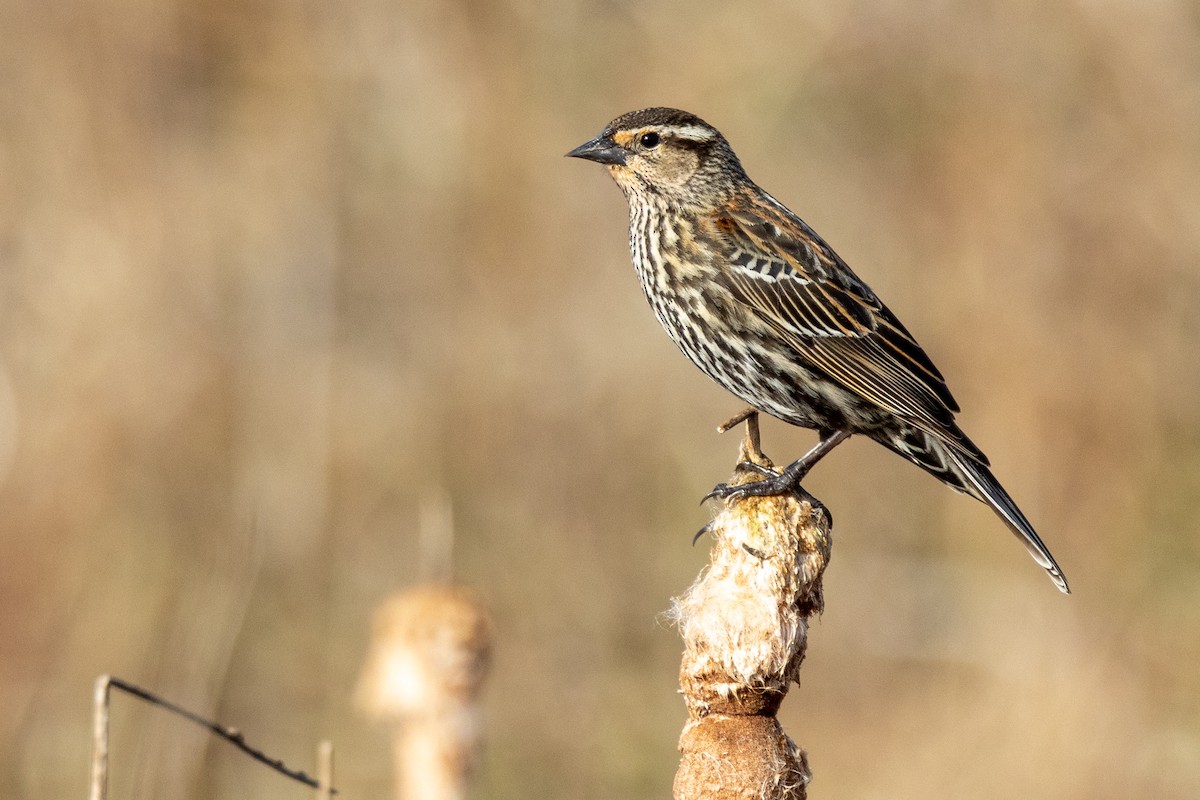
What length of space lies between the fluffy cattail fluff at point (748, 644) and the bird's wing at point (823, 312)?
1.47 metres

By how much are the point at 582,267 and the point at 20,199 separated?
258cm

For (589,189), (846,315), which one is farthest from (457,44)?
(846,315)

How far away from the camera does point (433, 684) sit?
3189mm

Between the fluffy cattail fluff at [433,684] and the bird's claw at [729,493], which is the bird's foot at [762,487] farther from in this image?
the fluffy cattail fluff at [433,684]

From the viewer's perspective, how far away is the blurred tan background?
6715mm

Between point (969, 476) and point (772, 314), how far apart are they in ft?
2.21

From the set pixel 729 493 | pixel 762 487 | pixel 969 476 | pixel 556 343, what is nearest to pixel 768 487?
pixel 762 487

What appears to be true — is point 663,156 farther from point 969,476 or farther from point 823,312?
point 969,476

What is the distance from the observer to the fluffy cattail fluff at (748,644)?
2236 mm

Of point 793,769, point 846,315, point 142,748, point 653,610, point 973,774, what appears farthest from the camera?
point 653,610

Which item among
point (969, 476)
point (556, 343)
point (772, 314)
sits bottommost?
point (969, 476)

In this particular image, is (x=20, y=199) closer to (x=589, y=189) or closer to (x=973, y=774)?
(x=589, y=189)

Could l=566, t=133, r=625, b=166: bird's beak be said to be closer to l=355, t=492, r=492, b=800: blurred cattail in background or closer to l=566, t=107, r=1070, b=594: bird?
l=566, t=107, r=1070, b=594: bird

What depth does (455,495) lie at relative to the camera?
23.4 ft
